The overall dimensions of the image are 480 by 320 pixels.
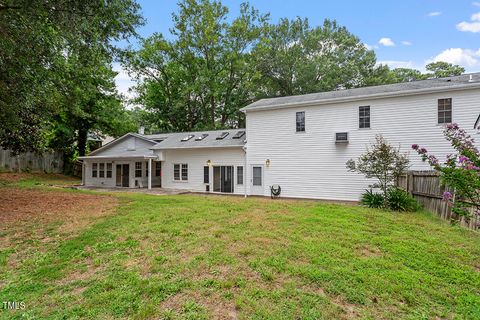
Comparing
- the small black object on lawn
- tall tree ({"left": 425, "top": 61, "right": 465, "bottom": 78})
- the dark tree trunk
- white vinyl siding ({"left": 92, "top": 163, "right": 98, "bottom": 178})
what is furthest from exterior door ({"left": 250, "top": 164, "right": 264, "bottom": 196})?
tall tree ({"left": 425, "top": 61, "right": 465, "bottom": 78})

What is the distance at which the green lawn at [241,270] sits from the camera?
323 cm

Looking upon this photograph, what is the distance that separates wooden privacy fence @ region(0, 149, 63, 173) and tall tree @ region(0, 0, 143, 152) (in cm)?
1544

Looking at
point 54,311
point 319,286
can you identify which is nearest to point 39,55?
→ point 54,311

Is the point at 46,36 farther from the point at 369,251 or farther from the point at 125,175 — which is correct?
the point at 125,175

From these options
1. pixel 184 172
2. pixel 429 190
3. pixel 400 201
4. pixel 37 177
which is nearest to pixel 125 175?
pixel 184 172

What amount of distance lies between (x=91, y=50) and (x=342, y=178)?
39.5 feet

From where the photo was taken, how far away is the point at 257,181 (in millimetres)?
16219

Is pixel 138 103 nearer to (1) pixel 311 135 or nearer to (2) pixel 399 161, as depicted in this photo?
(1) pixel 311 135

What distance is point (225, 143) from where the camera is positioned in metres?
17.4

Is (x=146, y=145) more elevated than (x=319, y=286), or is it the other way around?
(x=146, y=145)

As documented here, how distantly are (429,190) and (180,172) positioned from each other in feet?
48.3

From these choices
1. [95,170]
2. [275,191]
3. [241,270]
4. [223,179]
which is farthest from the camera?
[95,170]

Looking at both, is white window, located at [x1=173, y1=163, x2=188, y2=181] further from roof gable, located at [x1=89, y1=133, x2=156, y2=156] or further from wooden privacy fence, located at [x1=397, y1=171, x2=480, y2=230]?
wooden privacy fence, located at [x1=397, y1=171, x2=480, y2=230]

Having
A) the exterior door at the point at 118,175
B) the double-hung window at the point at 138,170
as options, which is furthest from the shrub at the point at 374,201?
the exterior door at the point at 118,175
